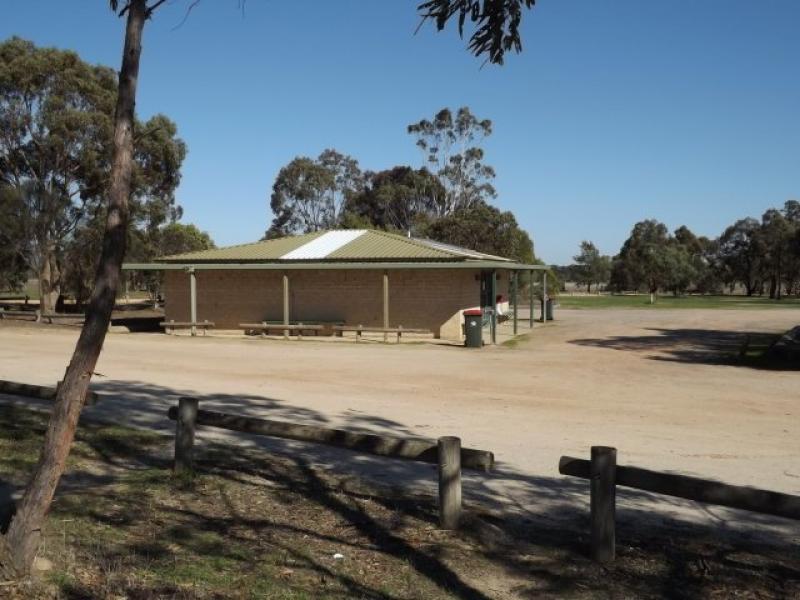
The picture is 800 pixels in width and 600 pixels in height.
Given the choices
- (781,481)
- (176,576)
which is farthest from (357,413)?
(176,576)

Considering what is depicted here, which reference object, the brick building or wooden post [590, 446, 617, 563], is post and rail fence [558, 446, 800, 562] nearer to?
wooden post [590, 446, 617, 563]

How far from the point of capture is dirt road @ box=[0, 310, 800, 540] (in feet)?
23.7

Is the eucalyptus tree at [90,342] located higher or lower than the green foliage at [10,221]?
lower

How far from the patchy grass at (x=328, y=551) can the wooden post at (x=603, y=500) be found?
114 millimetres

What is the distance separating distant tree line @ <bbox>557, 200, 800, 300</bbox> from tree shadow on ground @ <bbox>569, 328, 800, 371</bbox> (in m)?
50.9

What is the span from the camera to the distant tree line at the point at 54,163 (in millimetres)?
35844

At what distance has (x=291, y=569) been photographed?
15.0ft

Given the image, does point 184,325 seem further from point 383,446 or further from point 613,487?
point 613,487

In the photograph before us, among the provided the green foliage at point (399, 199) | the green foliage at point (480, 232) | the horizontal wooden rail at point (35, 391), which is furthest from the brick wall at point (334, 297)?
the green foliage at point (399, 199)

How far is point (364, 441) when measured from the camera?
562 cm

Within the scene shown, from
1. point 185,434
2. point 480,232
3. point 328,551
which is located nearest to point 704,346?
point 185,434

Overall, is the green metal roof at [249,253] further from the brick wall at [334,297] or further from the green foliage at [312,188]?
the green foliage at [312,188]

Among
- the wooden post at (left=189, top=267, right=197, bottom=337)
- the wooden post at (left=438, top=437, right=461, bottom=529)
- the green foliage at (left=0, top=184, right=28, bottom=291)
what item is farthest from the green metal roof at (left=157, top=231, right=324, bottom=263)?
the wooden post at (left=438, top=437, right=461, bottom=529)

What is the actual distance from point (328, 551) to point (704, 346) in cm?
1929
